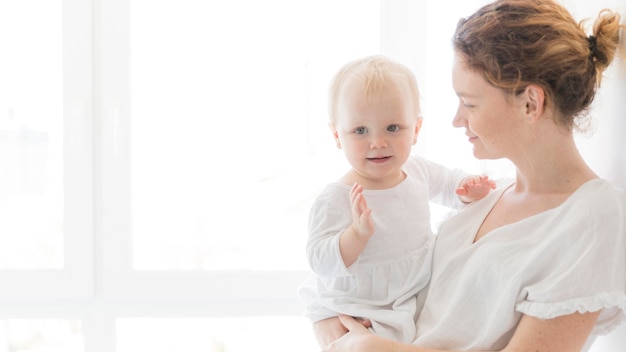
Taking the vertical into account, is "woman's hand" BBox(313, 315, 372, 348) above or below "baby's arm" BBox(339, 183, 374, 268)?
→ below

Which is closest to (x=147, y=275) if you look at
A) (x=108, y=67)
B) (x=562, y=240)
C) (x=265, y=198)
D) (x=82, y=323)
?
(x=82, y=323)

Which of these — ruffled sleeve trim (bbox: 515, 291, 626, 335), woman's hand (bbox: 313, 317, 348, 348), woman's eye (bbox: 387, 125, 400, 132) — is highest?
woman's eye (bbox: 387, 125, 400, 132)

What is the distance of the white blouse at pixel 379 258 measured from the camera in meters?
1.61

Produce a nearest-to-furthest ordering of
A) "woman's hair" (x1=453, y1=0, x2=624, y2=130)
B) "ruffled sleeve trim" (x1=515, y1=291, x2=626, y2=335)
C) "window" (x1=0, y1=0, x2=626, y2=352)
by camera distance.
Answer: "ruffled sleeve trim" (x1=515, y1=291, x2=626, y2=335)
"woman's hair" (x1=453, y1=0, x2=624, y2=130)
"window" (x1=0, y1=0, x2=626, y2=352)

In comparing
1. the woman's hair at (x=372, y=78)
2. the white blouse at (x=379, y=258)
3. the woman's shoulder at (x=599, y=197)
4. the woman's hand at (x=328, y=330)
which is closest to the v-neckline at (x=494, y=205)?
the woman's shoulder at (x=599, y=197)

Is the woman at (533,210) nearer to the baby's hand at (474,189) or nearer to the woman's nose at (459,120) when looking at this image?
the woman's nose at (459,120)

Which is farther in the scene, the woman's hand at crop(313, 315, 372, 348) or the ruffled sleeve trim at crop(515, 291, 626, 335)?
the woman's hand at crop(313, 315, 372, 348)

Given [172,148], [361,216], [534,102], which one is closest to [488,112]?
[534,102]

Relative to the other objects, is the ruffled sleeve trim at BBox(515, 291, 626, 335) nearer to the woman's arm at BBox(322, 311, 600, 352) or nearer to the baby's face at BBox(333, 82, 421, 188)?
the woman's arm at BBox(322, 311, 600, 352)

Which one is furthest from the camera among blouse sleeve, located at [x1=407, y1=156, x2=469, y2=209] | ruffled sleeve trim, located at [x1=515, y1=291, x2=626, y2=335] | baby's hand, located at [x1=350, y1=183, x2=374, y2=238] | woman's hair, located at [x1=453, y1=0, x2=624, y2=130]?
blouse sleeve, located at [x1=407, y1=156, x2=469, y2=209]

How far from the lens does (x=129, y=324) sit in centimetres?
248

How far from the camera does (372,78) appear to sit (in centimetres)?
162

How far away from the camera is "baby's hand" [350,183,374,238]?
5.01ft

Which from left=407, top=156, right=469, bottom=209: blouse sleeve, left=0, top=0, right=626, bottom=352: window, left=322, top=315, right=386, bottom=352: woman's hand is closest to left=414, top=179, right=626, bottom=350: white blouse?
left=322, top=315, right=386, bottom=352: woman's hand
